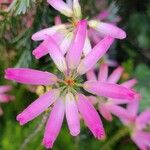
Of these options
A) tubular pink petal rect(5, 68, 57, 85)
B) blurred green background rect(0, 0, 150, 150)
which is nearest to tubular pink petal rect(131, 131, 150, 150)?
blurred green background rect(0, 0, 150, 150)

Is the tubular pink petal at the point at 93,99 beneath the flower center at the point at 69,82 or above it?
beneath

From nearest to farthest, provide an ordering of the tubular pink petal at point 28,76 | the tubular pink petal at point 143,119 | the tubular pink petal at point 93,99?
1. the tubular pink petal at point 28,76
2. the tubular pink petal at point 93,99
3. the tubular pink petal at point 143,119

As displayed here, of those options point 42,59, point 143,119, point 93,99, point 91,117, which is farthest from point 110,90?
point 143,119

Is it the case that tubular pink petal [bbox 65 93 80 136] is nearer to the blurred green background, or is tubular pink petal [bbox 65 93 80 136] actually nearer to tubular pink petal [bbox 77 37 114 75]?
tubular pink petal [bbox 77 37 114 75]

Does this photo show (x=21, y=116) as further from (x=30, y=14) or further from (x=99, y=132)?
(x=30, y=14)

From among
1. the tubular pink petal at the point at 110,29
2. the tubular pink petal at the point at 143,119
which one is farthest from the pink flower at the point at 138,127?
the tubular pink petal at the point at 110,29

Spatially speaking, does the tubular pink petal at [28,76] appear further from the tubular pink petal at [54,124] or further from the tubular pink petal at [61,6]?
the tubular pink petal at [61,6]

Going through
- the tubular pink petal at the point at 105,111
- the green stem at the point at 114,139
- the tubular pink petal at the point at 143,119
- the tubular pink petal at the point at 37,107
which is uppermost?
the tubular pink petal at the point at 37,107
